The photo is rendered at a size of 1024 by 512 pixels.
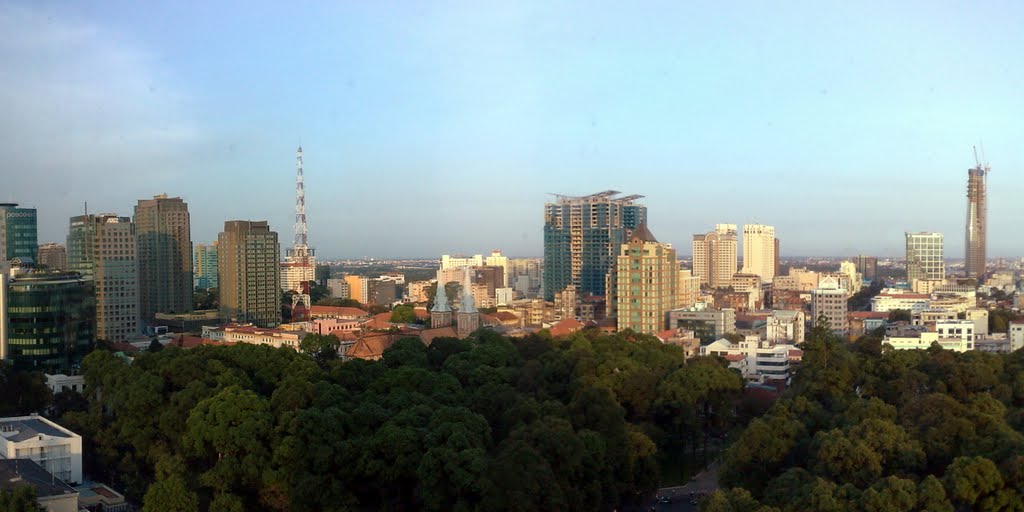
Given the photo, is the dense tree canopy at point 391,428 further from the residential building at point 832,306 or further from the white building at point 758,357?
the residential building at point 832,306

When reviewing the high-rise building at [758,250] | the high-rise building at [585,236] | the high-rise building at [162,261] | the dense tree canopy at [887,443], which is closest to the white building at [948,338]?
the dense tree canopy at [887,443]

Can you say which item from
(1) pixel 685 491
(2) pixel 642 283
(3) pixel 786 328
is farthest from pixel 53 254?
(1) pixel 685 491

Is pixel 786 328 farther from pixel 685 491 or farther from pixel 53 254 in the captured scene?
pixel 53 254

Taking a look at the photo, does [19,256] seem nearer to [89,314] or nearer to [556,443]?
[89,314]

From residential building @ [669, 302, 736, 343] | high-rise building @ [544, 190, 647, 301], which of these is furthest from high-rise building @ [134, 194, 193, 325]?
residential building @ [669, 302, 736, 343]

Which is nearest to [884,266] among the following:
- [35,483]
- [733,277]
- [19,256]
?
[733,277]
